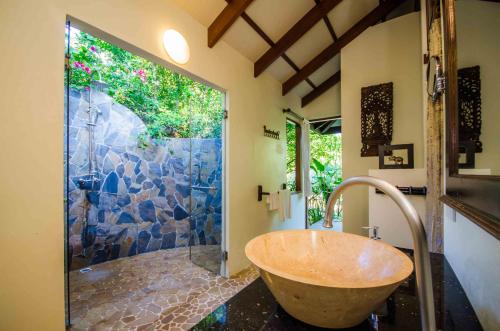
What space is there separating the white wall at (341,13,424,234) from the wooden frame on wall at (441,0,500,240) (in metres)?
2.02

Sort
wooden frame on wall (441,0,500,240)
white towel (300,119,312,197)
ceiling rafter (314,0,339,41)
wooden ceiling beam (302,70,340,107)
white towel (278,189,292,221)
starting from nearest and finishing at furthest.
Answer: wooden frame on wall (441,0,500,240), ceiling rafter (314,0,339,41), white towel (278,189,292,221), wooden ceiling beam (302,70,340,107), white towel (300,119,312,197)

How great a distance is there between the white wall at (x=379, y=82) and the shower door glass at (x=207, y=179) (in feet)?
5.52

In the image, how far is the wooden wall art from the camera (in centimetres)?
265

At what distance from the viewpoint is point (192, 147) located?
289cm

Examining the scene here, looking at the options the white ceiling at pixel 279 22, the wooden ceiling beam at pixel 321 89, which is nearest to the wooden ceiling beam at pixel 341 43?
the white ceiling at pixel 279 22

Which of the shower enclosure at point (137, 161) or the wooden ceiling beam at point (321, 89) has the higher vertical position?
the wooden ceiling beam at point (321, 89)

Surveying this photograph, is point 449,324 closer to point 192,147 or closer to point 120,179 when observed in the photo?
point 192,147

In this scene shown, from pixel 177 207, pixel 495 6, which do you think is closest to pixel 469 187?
pixel 495 6

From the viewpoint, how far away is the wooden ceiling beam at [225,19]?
1.93 m

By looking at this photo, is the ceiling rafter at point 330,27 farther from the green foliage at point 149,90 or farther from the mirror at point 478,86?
the mirror at point 478,86

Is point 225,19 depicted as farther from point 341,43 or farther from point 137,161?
point 137,161

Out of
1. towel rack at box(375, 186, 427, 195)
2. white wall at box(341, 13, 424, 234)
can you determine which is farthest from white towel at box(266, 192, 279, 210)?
towel rack at box(375, 186, 427, 195)

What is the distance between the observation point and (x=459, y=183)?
27.3 inches

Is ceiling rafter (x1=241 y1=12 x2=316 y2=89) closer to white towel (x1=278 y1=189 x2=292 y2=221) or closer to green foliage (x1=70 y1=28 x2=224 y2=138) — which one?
green foliage (x1=70 y1=28 x2=224 y2=138)
